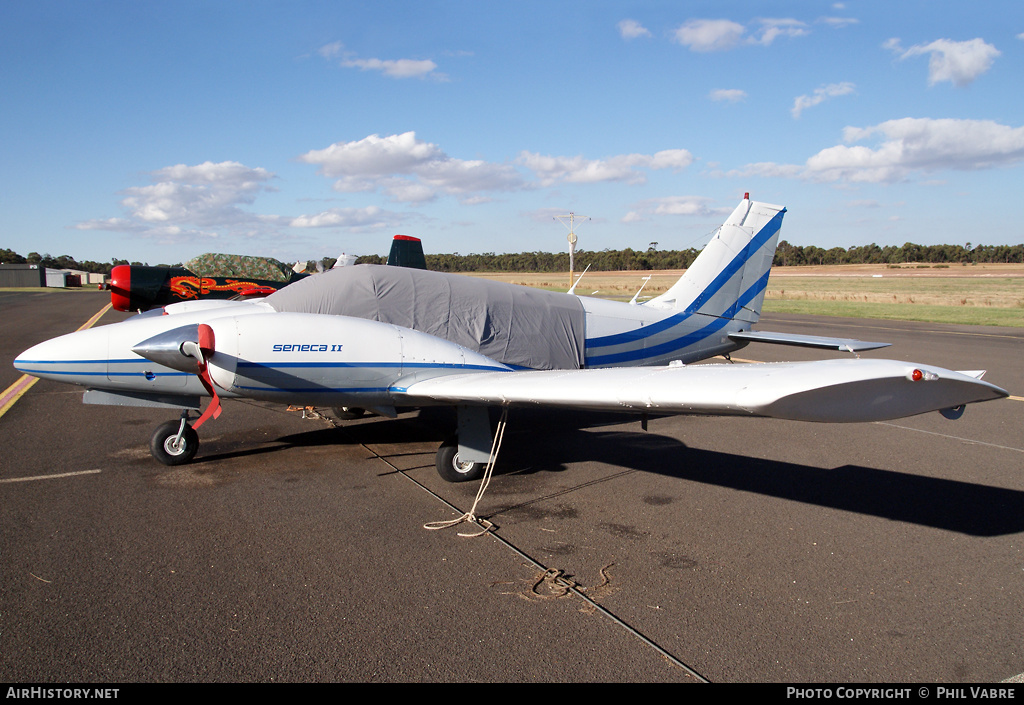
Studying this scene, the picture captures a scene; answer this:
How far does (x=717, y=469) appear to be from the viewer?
671cm

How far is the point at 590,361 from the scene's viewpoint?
26.4 feet

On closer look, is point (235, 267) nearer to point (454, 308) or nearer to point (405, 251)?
point (405, 251)

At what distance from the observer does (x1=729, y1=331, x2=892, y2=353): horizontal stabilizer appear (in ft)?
26.5

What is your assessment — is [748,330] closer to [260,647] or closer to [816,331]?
[260,647]

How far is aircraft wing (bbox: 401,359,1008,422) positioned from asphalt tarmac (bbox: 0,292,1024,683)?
110 centimetres

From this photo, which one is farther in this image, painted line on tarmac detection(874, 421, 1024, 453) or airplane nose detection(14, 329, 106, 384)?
painted line on tarmac detection(874, 421, 1024, 453)

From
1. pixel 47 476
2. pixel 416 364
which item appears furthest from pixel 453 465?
pixel 47 476

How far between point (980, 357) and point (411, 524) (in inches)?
640

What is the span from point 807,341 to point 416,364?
581 centimetres

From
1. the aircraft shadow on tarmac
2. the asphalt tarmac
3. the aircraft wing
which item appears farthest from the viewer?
the aircraft shadow on tarmac

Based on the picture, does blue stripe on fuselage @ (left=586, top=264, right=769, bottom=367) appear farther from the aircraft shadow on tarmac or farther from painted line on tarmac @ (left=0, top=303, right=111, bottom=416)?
painted line on tarmac @ (left=0, top=303, right=111, bottom=416)

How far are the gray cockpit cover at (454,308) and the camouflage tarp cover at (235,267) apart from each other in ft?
35.5

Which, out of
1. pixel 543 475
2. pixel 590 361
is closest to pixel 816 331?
pixel 590 361

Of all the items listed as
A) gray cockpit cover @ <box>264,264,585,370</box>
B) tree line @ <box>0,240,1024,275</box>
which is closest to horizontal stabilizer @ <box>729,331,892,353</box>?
gray cockpit cover @ <box>264,264,585,370</box>
